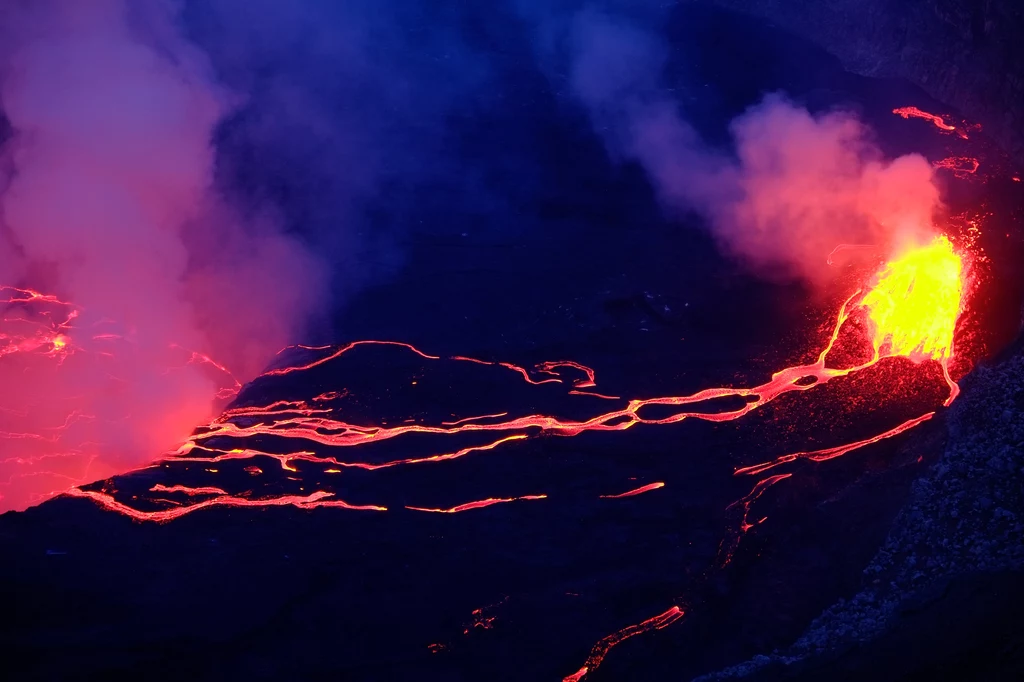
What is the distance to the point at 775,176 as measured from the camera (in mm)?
8047

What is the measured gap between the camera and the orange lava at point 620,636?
4562mm

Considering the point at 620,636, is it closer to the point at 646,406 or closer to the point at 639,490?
the point at 639,490

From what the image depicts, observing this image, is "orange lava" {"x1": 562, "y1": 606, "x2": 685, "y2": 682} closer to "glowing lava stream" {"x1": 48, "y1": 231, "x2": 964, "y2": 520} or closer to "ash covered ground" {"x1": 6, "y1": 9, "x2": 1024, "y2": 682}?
"ash covered ground" {"x1": 6, "y1": 9, "x2": 1024, "y2": 682}

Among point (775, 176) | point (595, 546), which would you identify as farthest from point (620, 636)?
point (775, 176)

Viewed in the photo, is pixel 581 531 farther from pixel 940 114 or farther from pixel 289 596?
pixel 940 114

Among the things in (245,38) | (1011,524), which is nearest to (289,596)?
(1011,524)

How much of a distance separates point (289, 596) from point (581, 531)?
1936mm

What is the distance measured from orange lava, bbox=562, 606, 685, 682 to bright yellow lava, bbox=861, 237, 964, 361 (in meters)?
2.81

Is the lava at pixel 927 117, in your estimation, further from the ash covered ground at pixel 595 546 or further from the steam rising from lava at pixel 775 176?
the ash covered ground at pixel 595 546

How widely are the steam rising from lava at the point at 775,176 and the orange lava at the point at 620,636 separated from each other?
11.5 ft

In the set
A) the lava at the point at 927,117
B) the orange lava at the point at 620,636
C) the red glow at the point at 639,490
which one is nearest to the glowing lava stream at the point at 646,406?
the red glow at the point at 639,490

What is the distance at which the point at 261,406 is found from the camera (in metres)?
6.46

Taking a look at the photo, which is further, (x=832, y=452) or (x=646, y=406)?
(x=646, y=406)

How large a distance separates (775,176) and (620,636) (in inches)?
206
